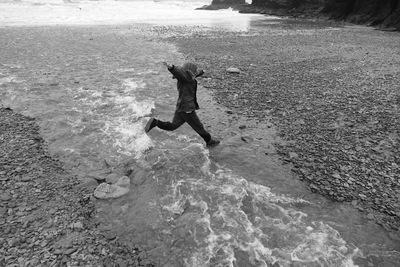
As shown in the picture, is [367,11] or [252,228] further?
[367,11]

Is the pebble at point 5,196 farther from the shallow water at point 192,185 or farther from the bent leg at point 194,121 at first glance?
the bent leg at point 194,121

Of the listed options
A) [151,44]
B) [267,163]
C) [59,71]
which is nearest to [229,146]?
[267,163]

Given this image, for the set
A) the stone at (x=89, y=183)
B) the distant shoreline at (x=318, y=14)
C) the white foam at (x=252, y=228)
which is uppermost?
the white foam at (x=252, y=228)

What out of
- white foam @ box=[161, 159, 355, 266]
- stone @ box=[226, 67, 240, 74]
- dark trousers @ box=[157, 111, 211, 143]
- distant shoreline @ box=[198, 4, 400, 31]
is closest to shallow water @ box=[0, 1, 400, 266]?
white foam @ box=[161, 159, 355, 266]

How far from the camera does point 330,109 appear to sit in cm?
1077

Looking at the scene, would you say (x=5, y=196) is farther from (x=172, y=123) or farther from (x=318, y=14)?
(x=318, y=14)

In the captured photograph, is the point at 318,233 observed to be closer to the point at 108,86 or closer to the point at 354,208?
the point at 354,208

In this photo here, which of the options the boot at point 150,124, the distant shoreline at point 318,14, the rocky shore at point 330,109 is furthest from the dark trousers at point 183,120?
the distant shoreline at point 318,14

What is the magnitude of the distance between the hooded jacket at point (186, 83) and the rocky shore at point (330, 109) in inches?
116

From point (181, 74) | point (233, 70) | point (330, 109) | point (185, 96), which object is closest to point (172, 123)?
point (185, 96)

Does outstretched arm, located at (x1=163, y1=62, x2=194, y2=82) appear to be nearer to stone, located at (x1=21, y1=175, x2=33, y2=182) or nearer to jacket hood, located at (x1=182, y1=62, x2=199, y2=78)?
jacket hood, located at (x1=182, y1=62, x2=199, y2=78)

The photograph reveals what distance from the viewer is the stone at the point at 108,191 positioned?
21.2 ft

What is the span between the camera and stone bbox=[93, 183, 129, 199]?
6473 mm

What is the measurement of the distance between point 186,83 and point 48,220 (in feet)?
13.7
